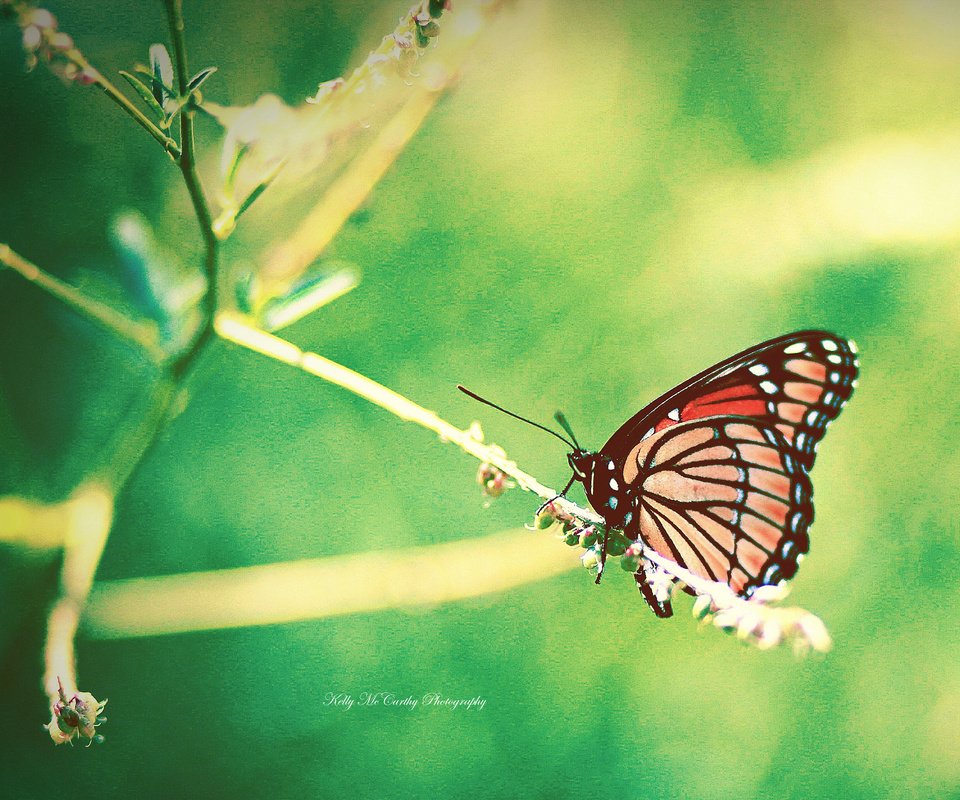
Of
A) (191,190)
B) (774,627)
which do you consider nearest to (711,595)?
(774,627)

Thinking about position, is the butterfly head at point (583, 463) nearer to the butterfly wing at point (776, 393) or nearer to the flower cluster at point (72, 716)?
the butterfly wing at point (776, 393)

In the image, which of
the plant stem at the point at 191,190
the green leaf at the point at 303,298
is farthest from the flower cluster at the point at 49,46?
the green leaf at the point at 303,298

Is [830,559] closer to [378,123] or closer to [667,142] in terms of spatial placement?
[667,142]

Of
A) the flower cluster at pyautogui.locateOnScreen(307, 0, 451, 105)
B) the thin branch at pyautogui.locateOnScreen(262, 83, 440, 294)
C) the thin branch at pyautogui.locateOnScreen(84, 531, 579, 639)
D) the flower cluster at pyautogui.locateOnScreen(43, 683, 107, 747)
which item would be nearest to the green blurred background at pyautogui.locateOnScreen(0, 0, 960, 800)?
the thin branch at pyautogui.locateOnScreen(84, 531, 579, 639)

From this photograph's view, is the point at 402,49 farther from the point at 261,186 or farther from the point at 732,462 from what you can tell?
the point at 732,462

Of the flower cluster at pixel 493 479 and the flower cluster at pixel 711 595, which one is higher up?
the flower cluster at pixel 493 479
